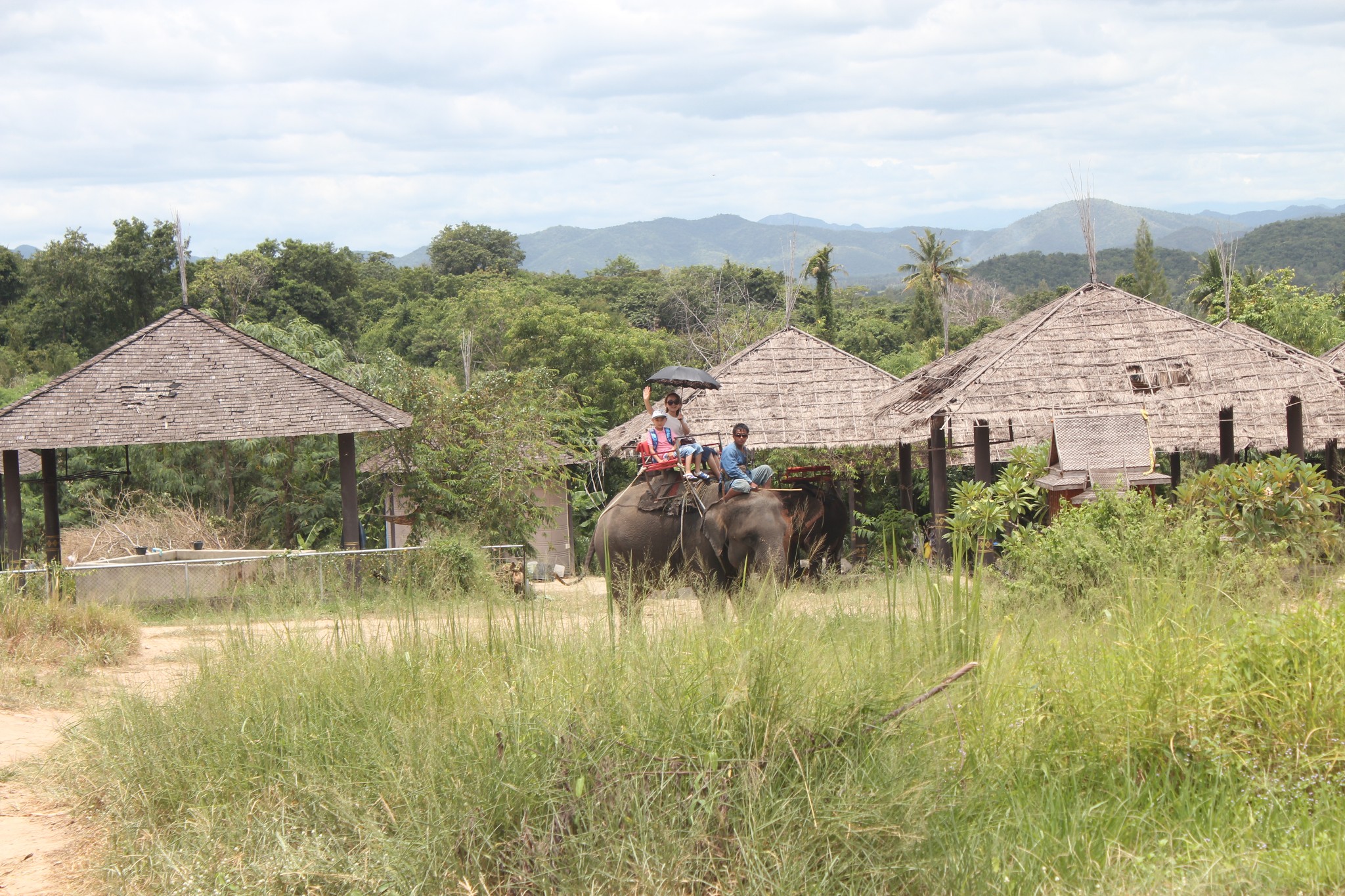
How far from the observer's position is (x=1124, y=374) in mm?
13109

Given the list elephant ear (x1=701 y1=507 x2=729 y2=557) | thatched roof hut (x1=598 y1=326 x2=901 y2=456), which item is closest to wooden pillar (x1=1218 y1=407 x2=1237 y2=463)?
thatched roof hut (x1=598 y1=326 x2=901 y2=456)

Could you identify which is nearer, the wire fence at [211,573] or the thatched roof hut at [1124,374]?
the wire fence at [211,573]

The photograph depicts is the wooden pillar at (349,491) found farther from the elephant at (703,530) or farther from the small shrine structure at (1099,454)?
the small shrine structure at (1099,454)

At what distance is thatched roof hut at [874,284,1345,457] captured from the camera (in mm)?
12820

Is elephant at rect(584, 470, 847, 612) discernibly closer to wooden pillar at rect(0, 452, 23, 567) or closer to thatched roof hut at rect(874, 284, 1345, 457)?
thatched roof hut at rect(874, 284, 1345, 457)

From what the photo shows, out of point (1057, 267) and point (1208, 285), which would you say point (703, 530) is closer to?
point (1208, 285)

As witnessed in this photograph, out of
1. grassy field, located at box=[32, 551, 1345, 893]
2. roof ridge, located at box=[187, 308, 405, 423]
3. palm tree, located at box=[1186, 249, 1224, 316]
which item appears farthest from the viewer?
palm tree, located at box=[1186, 249, 1224, 316]

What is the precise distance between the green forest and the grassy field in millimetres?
10247

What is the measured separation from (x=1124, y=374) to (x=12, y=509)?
12.4 metres

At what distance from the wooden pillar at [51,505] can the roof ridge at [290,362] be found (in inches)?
91.8

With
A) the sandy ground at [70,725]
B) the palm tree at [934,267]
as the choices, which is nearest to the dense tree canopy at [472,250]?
the palm tree at [934,267]

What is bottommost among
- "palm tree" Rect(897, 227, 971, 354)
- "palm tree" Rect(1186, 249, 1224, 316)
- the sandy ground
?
the sandy ground

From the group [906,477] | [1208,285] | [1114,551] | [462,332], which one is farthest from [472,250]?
[1114,551]

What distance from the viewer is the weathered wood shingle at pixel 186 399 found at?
Answer: 13023mm
